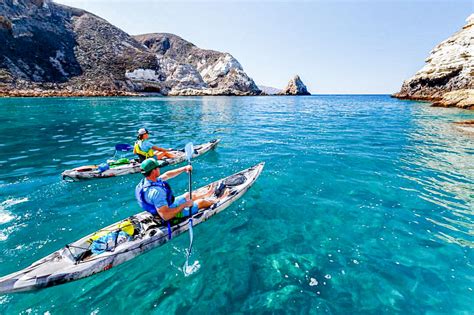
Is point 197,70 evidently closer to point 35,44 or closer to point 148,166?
point 35,44

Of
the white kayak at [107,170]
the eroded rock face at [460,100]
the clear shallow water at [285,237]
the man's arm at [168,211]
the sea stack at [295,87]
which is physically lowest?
the clear shallow water at [285,237]

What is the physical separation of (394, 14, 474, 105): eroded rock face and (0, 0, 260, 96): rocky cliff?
7882cm

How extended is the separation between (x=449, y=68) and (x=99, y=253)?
78.0 metres

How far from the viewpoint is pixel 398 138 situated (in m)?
19.4

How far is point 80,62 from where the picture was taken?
9044cm

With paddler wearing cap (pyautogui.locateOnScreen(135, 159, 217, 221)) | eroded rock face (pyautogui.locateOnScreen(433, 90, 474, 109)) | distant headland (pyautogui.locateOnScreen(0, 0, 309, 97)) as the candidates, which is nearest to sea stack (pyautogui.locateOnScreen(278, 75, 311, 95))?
distant headland (pyautogui.locateOnScreen(0, 0, 309, 97))

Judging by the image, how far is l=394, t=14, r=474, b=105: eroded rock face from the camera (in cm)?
5354

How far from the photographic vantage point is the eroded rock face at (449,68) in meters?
53.5

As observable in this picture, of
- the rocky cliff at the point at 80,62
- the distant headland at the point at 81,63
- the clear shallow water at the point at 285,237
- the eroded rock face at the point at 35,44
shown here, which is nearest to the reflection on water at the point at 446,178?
the clear shallow water at the point at 285,237

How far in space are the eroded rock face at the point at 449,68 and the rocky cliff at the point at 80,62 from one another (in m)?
78.8

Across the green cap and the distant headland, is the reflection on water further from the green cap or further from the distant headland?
the distant headland

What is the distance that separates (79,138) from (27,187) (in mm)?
10416

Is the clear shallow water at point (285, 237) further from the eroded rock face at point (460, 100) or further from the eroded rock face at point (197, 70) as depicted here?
the eroded rock face at point (197, 70)

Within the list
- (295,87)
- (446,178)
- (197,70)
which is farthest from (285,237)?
(295,87)
